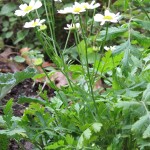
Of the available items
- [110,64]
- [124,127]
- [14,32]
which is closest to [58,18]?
[14,32]

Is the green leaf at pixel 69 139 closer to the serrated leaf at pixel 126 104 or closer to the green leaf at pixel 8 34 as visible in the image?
the serrated leaf at pixel 126 104

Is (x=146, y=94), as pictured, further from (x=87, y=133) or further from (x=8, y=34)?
(x=8, y=34)

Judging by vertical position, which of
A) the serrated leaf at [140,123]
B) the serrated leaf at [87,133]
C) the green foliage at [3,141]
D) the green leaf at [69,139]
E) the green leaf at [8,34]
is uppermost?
the serrated leaf at [140,123]

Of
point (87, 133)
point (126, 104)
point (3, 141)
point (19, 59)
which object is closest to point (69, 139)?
point (87, 133)

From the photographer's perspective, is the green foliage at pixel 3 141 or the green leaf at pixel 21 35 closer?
the green foliage at pixel 3 141

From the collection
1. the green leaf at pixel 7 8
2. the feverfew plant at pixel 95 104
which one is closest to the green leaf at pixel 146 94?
the feverfew plant at pixel 95 104

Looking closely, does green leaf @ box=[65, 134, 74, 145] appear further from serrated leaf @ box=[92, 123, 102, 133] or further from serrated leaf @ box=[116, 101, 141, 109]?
serrated leaf @ box=[116, 101, 141, 109]

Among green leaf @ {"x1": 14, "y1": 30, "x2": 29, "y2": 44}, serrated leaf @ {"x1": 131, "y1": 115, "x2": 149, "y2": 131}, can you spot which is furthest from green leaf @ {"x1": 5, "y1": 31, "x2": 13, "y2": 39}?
serrated leaf @ {"x1": 131, "y1": 115, "x2": 149, "y2": 131}

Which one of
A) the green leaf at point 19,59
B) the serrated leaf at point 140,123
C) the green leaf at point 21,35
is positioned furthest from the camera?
the green leaf at point 21,35

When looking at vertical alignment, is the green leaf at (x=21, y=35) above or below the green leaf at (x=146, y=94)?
below
